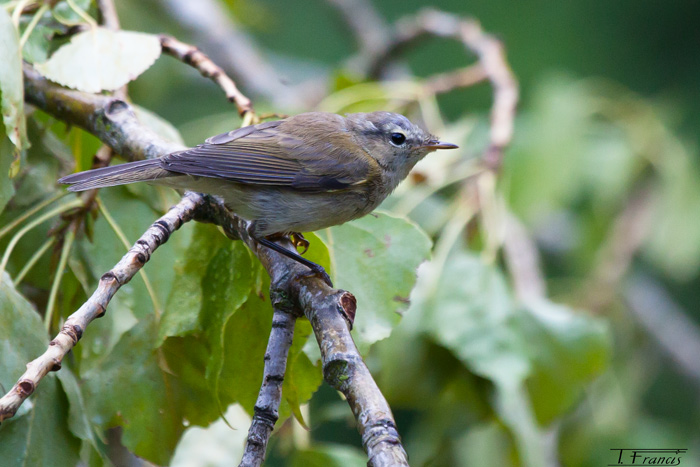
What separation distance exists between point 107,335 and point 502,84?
2783 mm

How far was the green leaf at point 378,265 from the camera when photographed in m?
2.33

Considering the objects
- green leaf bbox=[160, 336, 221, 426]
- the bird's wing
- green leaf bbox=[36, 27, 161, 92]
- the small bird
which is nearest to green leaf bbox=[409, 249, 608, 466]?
the small bird

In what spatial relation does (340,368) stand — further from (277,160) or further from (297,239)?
(277,160)

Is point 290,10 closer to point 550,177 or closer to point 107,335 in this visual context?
point 550,177

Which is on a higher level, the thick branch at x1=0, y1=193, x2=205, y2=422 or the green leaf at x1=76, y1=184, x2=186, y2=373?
the green leaf at x1=76, y1=184, x2=186, y2=373

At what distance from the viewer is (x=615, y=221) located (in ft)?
19.0

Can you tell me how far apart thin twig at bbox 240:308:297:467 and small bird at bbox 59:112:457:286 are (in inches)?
10.1

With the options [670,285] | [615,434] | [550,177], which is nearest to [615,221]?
[550,177]

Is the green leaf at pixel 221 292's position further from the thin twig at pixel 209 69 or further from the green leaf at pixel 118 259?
the thin twig at pixel 209 69

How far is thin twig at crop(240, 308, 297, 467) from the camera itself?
1.71 meters

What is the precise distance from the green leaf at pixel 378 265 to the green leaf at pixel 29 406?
0.94 metres

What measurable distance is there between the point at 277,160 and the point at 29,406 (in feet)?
4.71

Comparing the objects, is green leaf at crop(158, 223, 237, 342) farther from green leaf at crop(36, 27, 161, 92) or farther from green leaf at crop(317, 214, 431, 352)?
green leaf at crop(36, 27, 161, 92)

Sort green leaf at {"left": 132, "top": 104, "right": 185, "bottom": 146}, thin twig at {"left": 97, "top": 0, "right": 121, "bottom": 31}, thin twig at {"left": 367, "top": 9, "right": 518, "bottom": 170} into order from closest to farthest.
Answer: green leaf at {"left": 132, "top": 104, "right": 185, "bottom": 146} → thin twig at {"left": 97, "top": 0, "right": 121, "bottom": 31} → thin twig at {"left": 367, "top": 9, "right": 518, "bottom": 170}
